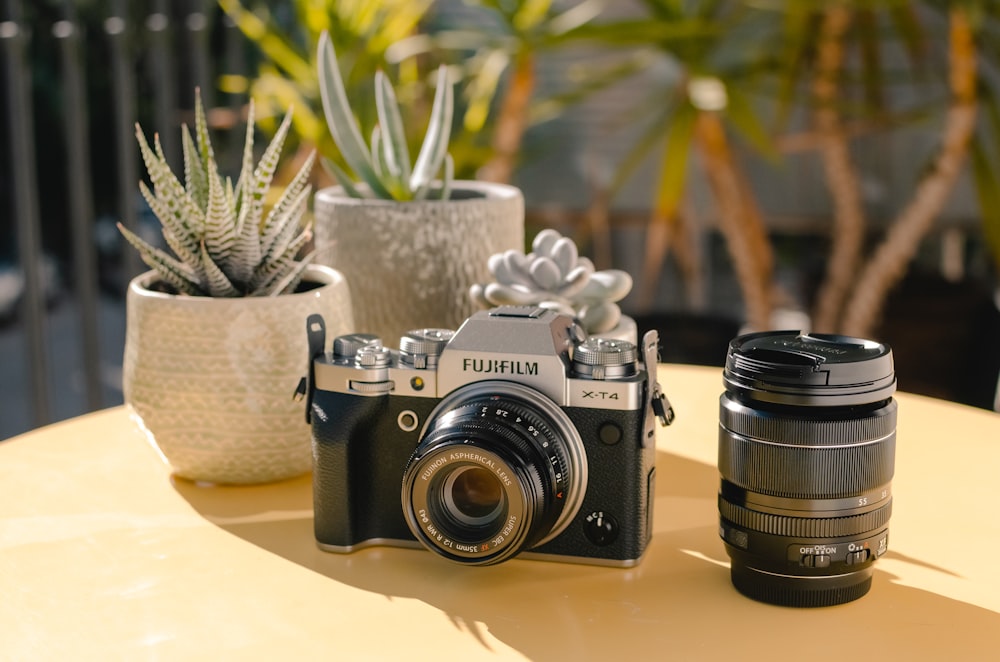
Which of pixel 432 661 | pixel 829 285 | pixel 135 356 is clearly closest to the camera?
pixel 432 661

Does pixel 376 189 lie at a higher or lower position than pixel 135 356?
higher

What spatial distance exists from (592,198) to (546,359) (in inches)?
92.3

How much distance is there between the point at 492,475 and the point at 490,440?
0.03 metres

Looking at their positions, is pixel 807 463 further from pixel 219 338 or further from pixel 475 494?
pixel 219 338

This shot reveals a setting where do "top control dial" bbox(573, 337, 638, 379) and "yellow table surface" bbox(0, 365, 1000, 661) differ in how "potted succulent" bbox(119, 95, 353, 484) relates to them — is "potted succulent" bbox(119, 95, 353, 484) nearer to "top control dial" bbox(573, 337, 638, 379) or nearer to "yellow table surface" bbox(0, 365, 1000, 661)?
"yellow table surface" bbox(0, 365, 1000, 661)

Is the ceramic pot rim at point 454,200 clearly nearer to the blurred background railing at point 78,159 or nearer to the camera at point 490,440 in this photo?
the camera at point 490,440

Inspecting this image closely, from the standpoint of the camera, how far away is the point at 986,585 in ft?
2.64

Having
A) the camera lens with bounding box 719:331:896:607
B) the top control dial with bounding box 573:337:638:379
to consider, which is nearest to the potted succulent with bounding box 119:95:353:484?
the top control dial with bounding box 573:337:638:379

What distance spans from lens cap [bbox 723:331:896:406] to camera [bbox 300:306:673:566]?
0.29 ft

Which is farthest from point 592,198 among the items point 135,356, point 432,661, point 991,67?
point 432,661

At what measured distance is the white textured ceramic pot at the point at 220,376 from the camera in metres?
0.94

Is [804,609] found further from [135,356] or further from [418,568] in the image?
[135,356]

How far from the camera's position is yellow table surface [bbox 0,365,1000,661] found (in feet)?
2.38

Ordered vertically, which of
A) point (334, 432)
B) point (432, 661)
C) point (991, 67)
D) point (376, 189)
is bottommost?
point (432, 661)
